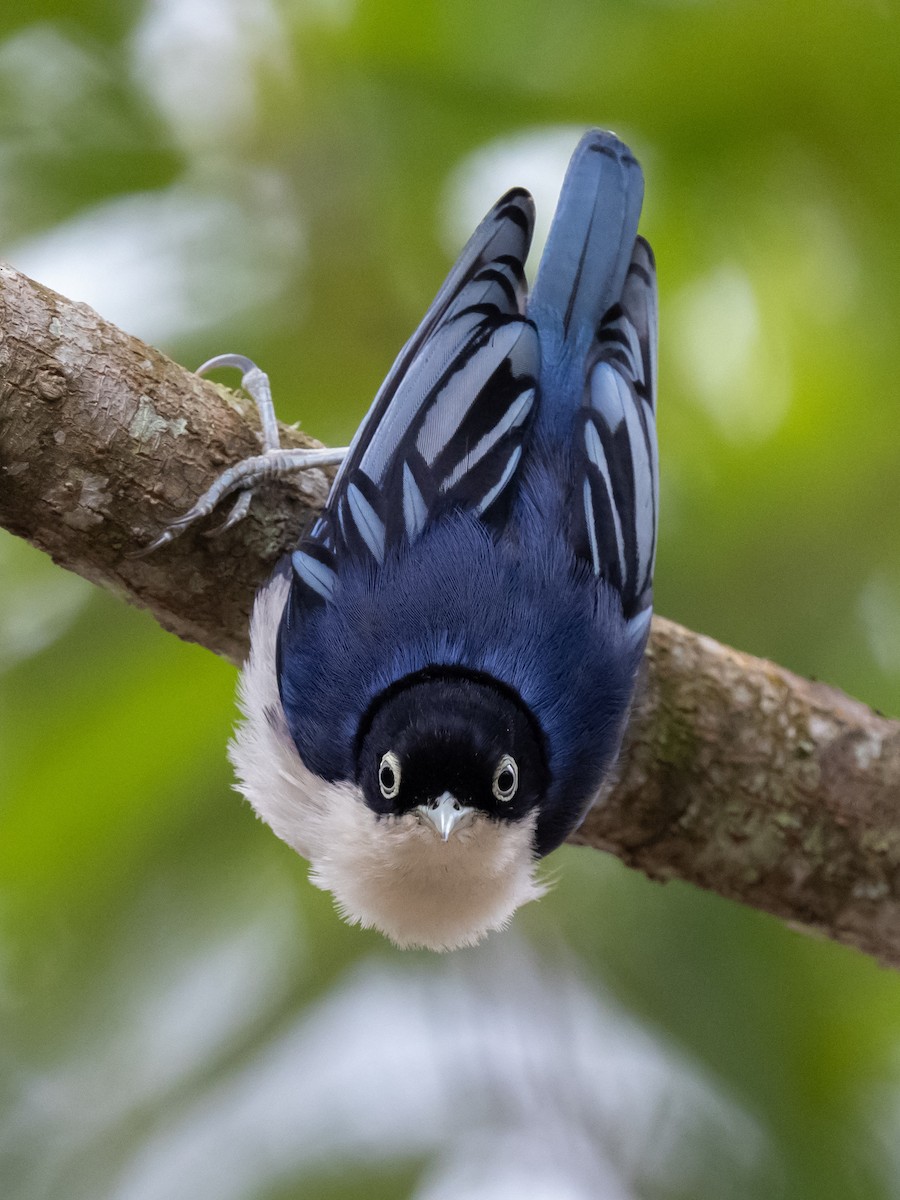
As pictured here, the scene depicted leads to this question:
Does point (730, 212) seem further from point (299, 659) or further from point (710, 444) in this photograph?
point (299, 659)

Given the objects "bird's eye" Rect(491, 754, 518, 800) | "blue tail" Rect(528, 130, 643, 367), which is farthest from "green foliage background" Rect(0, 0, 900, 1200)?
"bird's eye" Rect(491, 754, 518, 800)

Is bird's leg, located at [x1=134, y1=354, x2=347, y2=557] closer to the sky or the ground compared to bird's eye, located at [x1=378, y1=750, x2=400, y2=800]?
closer to the sky

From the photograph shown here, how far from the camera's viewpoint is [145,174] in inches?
105

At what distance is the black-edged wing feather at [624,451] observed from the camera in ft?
7.34

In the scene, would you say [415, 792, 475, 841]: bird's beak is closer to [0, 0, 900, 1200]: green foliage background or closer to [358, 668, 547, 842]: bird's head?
[358, 668, 547, 842]: bird's head

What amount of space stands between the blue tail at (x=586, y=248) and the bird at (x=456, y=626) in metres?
0.04

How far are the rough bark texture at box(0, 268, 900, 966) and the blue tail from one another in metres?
0.52

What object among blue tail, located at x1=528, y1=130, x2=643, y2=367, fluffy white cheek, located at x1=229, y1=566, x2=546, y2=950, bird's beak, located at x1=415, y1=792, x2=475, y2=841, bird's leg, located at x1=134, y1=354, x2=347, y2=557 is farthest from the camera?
blue tail, located at x1=528, y1=130, x2=643, y2=367

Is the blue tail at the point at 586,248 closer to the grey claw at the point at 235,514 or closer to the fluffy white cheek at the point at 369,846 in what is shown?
the grey claw at the point at 235,514

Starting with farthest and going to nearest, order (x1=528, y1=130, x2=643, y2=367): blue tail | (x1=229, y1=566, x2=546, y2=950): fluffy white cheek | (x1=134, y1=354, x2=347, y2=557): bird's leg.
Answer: (x1=528, y1=130, x2=643, y2=367): blue tail
(x1=134, y1=354, x2=347, y2=557): bird's leg
(x1=229, y1=566, x2=546, y2=950): fluffy white cheek

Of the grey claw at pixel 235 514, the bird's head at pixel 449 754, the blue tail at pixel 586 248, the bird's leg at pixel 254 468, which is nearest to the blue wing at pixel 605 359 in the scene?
the blue tail at pixel 586 248

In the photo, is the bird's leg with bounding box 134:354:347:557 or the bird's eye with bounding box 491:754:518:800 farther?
the bird's leg with bounding box 134:354:347:557

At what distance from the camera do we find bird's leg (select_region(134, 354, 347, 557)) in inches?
86.0

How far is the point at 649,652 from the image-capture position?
2502mm
